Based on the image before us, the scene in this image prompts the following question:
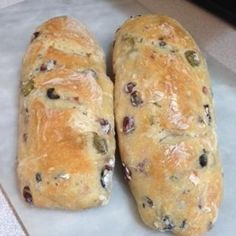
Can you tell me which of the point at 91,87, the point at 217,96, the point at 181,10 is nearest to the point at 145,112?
the point at 91,87

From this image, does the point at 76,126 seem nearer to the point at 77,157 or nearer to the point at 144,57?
the point at 77,157
